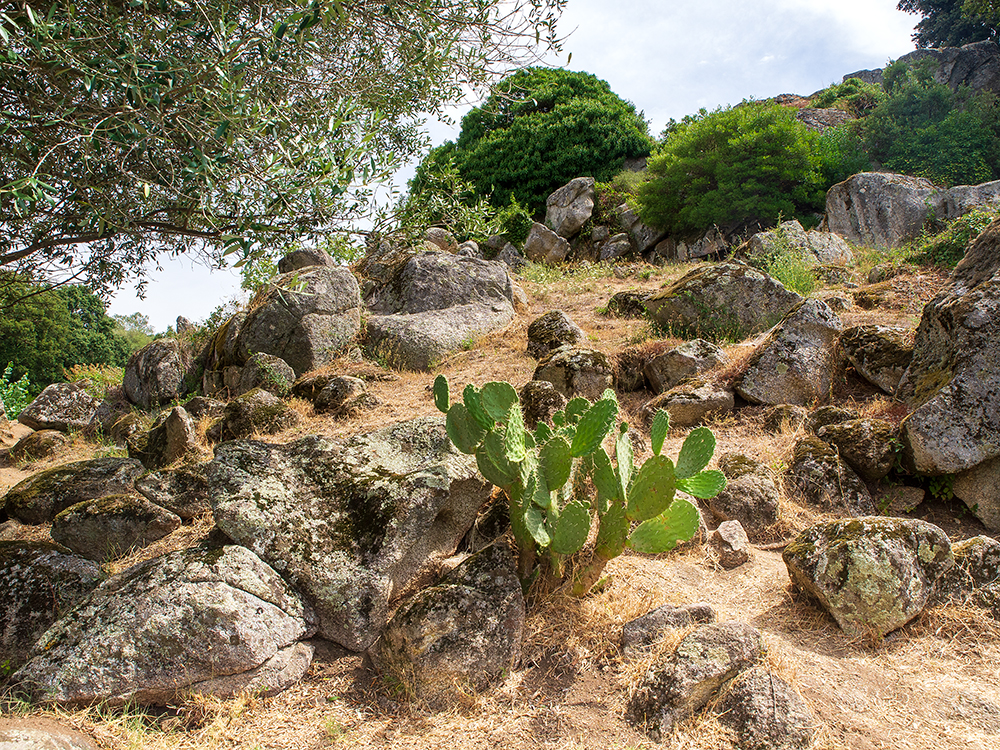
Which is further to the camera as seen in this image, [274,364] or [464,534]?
[274,364]

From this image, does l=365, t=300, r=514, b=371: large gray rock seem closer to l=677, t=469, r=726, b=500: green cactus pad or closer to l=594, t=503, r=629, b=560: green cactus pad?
l=594, t=503, r=629, b=560: green cactus pad

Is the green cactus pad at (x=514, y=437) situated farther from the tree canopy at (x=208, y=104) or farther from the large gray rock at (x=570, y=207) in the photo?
the large gray rock at (x=570, y=207)

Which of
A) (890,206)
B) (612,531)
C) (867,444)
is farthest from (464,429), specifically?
(890,206)

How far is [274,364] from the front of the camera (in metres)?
9.80

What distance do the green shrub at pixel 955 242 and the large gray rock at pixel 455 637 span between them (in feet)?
33.6

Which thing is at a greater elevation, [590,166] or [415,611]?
[590,166]

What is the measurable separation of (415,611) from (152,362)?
1098 cm

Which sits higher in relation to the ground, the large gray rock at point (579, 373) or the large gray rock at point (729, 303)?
the large gray rock at point (729, 303)

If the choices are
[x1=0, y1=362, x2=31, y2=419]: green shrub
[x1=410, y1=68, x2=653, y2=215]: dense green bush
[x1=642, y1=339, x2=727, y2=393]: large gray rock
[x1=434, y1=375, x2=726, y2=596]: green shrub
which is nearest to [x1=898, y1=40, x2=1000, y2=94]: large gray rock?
[x1=410, y1=68, x2=653, y2=215]: dense green bush

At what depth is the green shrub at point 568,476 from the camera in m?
3.80

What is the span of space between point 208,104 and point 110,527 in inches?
146

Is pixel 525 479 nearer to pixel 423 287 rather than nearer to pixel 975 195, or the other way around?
pixel 423 287

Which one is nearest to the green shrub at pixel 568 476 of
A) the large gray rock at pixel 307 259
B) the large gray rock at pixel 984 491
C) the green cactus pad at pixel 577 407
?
the green cactus pad at pixel 577 407

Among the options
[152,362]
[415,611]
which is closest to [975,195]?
[415,611]
